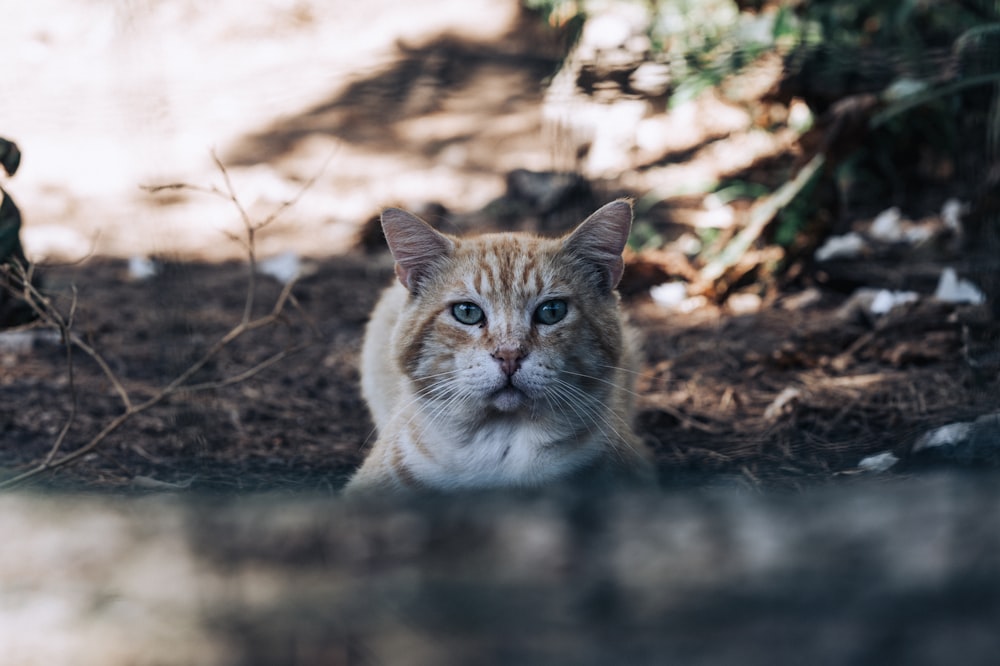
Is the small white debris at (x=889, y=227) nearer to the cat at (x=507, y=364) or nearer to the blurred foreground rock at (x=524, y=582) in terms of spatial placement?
the cat at (x=507, y=364)

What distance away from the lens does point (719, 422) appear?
3.47 meters

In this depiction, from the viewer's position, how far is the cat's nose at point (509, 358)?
247cm

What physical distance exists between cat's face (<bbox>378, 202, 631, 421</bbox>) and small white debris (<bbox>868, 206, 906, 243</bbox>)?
9.81ft

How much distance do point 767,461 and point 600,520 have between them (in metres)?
1.85

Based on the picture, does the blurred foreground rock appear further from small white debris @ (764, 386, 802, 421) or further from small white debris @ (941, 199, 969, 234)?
small white debris @ (941, 199, 969, 234)

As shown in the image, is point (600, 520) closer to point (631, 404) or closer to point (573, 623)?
point (573, 623)

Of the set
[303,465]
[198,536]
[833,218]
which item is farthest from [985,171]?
[198,536]

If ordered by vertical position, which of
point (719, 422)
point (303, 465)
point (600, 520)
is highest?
point (600, 520)

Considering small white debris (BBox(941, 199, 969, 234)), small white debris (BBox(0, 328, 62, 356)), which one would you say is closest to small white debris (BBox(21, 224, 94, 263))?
small white debris (BBox(0, 328, 62, 356))

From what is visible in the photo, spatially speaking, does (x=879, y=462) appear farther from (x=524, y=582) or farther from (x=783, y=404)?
(x=524, y=582)

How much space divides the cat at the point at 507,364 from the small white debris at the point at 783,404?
68 cm

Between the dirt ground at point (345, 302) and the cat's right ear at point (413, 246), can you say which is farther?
the dirt ground at point (345, 302)

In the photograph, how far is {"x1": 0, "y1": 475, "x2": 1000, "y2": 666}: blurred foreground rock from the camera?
1.15m

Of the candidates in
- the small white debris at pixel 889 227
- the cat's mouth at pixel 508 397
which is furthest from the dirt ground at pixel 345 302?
the cat's mouth at pixel 508 397
